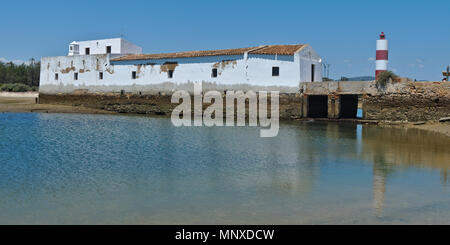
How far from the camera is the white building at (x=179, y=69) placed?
88.7ft

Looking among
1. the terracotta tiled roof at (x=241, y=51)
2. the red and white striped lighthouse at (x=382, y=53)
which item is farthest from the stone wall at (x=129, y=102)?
the red and white striped lighthouse at (x=382, y=53)

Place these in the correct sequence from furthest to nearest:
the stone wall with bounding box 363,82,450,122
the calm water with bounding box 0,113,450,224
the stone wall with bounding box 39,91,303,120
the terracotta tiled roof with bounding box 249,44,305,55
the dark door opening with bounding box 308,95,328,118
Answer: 1. the dark door opening with bounding box 308,95,328,118
2. the stone wall with bounding box 39,91,303,120
3. the terracotta tiled roof with bounding box 249,44,305,55
4. the stone wall with bounding box 363,82,450,122
5. the calm water with bounding box 0,113,450,224

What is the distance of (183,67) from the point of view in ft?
98.6

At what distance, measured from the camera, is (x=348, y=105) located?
29.2 m

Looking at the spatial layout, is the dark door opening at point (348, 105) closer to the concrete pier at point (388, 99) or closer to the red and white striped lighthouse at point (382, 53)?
the concrete pier at point (388, 99)

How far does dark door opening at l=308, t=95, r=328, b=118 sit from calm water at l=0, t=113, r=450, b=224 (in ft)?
34.5

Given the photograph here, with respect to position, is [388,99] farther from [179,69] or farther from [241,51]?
[179,69]

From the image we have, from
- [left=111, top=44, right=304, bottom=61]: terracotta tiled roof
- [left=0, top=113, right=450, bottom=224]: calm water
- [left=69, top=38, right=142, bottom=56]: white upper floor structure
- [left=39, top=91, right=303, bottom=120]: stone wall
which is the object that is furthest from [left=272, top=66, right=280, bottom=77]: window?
[left=69, top=38, right=142, bottom=56]: white upper floor structure

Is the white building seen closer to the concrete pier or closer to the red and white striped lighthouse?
the concrete pier

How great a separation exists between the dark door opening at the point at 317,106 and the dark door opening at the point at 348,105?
112cm

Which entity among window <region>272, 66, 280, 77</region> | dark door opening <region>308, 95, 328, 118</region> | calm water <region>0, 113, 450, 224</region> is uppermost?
window <region>272, 66, 280, 77</region>

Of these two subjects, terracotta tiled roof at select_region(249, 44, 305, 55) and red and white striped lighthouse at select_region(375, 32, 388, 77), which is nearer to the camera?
red and white striped lighthouse at select_region(375, 32, 388, 77)

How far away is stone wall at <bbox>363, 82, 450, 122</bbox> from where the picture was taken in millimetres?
22984
